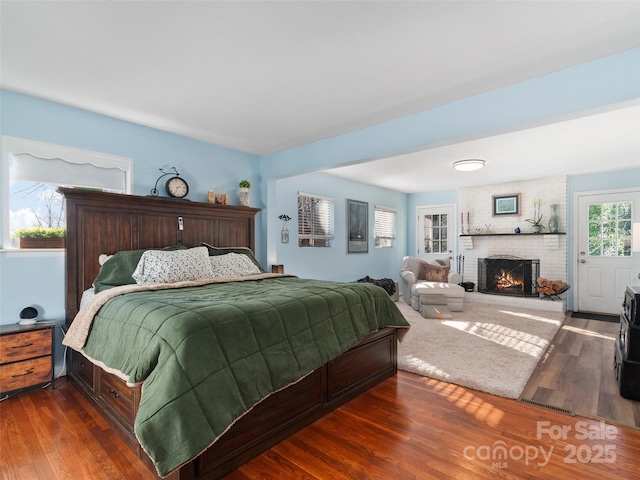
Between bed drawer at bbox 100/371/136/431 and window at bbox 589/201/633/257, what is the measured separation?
701 cm

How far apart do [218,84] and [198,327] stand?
6.65 feet

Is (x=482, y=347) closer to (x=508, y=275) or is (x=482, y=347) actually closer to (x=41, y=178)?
(x=508, y=275)

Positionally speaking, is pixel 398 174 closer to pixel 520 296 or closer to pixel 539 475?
pixel 520 296

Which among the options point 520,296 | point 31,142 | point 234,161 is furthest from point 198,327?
point 520,296

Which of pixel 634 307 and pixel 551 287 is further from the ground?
pixel 634 307

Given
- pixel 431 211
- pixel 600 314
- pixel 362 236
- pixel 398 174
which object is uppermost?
pixel 398 174

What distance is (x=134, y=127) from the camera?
3.62 metres

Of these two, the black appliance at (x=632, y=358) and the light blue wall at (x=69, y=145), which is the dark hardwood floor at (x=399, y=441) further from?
the light blue wall at (x=69, y=145)

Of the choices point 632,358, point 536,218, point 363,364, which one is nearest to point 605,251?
point 536,218

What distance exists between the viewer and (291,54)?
2.35m

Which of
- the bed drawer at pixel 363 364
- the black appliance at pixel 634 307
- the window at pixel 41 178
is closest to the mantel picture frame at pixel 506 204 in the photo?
the black appliance at pixel 634 307

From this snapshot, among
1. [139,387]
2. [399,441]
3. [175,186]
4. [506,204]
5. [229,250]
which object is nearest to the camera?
[139,387]

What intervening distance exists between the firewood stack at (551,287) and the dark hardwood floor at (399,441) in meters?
3.54

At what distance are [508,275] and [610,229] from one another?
5.71 feet
